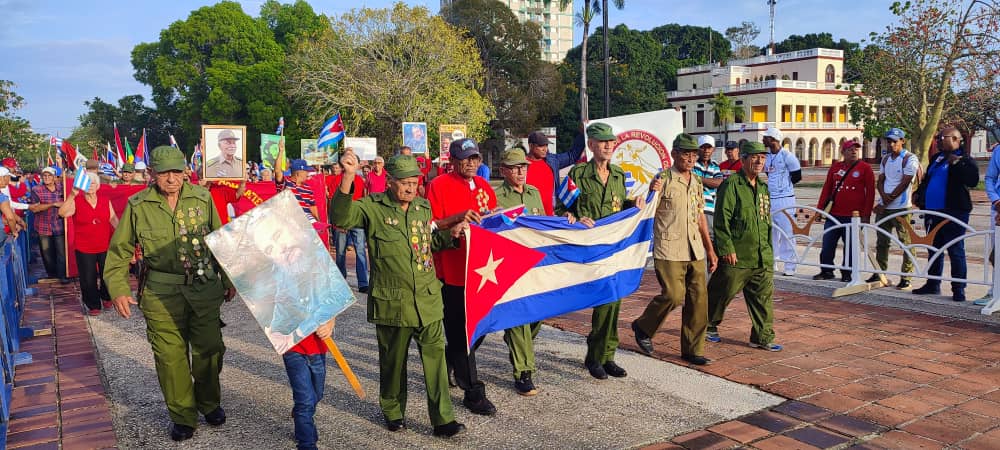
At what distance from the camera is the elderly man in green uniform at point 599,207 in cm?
554

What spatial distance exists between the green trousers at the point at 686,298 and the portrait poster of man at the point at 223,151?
3894 millimetres

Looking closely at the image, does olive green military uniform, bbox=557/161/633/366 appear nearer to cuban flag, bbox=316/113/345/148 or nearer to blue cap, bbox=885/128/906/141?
cuban flag, bbox=316/113/345/148

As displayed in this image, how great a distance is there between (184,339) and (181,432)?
0.57m

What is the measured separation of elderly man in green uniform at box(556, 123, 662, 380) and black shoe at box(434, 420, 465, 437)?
1.47 metres

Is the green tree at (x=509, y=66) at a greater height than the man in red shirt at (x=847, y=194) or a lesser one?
greater

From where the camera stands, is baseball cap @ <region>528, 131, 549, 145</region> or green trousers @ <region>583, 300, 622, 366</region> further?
baseball cap @ <region>528, 131, 549, 145</region>

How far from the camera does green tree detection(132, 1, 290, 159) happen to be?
4941 centimetres

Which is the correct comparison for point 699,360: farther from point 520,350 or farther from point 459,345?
point 459,345

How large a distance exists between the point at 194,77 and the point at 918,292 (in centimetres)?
5465

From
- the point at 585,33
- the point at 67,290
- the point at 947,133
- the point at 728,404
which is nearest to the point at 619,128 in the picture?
the point at 728,404

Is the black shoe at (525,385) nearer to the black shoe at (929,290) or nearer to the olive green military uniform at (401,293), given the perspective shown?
the olive green military uniform at (401,293)

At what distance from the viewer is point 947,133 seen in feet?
26.4

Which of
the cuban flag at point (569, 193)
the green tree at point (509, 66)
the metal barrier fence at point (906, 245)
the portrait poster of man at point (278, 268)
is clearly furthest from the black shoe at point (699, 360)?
the green tree at point (509, 66)

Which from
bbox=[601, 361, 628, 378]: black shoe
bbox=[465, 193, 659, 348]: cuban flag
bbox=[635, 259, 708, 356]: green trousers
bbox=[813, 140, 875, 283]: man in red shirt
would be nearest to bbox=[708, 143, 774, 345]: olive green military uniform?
bbox=[635, 259, 708, 356]: green trousers
